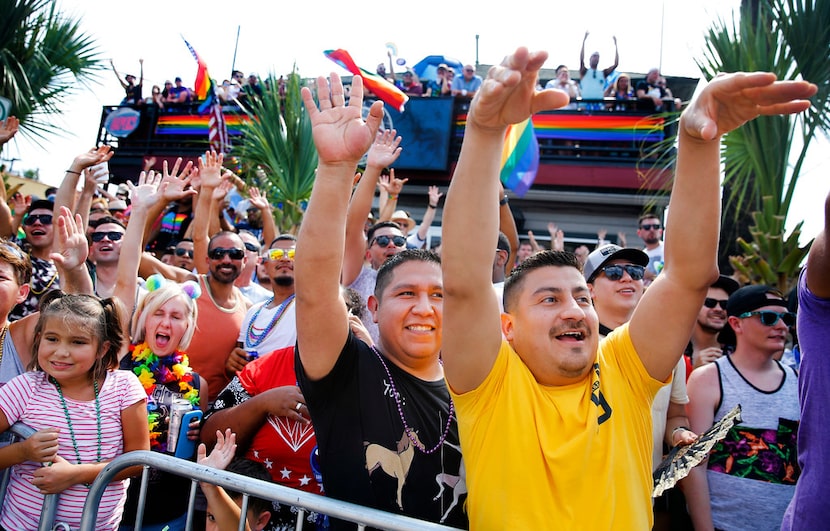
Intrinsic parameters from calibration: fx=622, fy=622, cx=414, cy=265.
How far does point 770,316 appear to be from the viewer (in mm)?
3117

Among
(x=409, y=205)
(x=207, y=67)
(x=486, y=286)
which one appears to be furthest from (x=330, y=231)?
(x=409, y=205)

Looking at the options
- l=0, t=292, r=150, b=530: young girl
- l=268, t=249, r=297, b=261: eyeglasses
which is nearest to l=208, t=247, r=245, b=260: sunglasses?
l=268, t=249, r=297, b=261: eyeglasses

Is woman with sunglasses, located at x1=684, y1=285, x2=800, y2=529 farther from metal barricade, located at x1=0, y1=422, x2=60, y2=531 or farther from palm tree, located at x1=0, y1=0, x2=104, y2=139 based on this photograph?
palm tree, located at x1=0, y1=0, x2=104, y2=139

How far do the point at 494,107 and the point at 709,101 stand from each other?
58cm

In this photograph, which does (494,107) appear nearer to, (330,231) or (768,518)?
(330,231)

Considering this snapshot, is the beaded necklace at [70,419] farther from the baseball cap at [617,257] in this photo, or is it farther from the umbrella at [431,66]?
the umbrella at [431,66]

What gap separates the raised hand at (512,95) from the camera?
1457 millimetres

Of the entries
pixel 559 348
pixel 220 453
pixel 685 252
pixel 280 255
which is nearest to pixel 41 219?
pixel 280 255

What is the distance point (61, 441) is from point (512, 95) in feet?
7.25

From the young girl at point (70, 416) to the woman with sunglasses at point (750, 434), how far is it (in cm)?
254

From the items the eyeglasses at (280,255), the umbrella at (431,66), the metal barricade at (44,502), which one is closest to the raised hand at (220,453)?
the metal barricade at (44,502)

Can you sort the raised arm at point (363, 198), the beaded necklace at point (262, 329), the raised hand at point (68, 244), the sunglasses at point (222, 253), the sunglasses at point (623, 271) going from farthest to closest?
the sunglasses at point (222, 253) < the beaded necklace at point (262, 329) < the raised arm at point (363, 198) < the raised hand at point (68, 244) < the sunglasses at point (623, 271)

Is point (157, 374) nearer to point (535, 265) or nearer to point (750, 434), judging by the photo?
point (535, 265)

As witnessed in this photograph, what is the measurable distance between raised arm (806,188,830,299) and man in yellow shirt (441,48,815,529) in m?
0.45
